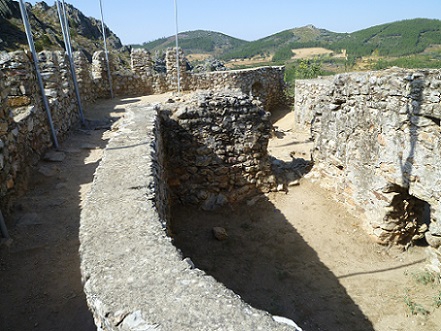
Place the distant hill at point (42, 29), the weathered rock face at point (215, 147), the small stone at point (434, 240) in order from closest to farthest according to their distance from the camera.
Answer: the small stone at point (434, 240), the weathered rock face at point (215, 147), the distant hill at point (42, 29)

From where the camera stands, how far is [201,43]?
95.9 metres

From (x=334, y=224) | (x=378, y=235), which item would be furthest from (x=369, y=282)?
(x=334, y=224)

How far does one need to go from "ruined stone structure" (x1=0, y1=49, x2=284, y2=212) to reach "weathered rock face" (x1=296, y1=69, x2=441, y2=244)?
18.3 ft

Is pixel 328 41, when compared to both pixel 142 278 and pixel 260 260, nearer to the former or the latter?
pixel 260 260

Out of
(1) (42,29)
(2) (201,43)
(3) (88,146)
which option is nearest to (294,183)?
(3) (88,146)

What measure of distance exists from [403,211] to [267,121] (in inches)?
117

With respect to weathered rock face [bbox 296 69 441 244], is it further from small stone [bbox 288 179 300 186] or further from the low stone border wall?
the low stone border wall

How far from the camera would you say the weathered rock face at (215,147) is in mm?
5789

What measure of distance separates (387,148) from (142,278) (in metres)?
4.72

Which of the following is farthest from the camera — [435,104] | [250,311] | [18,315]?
[435,104]

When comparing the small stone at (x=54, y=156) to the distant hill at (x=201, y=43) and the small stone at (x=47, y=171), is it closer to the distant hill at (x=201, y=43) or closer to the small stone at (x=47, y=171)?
the small stone at (x=47, y=171)

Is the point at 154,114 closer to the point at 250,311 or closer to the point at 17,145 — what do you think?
the point at 17,145

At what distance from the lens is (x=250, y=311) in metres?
1.46

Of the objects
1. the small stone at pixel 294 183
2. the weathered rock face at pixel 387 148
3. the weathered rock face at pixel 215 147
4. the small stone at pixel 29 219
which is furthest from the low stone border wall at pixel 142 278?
the small stone at pixel 294 183
